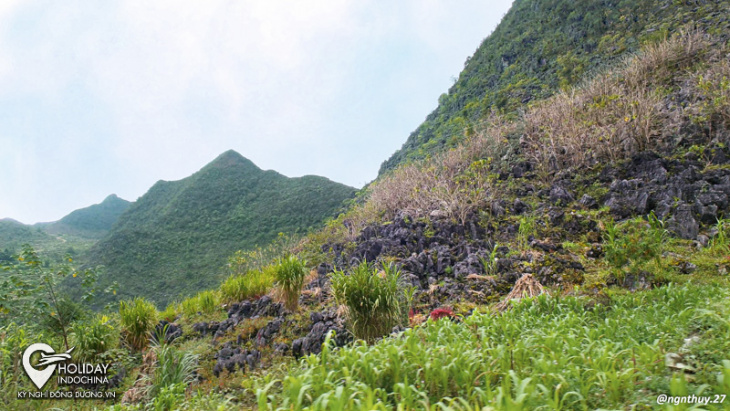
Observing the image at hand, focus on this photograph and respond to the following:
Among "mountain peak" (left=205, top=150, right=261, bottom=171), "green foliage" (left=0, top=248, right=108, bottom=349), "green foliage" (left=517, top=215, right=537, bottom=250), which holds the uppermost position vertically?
"mountain peak" (left=205, top=150, right=261, bottom=171)

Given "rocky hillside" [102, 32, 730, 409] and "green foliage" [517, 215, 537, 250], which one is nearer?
"rocky hillside" [102, 32, 730, 409]

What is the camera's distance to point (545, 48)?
19.7 meters

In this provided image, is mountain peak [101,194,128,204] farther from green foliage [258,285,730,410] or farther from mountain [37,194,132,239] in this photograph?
green foliage [258,285,730,410]

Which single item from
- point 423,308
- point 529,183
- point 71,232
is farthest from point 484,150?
point 71,232

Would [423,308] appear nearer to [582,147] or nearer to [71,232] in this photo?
[582,147]

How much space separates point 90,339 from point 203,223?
28813mm

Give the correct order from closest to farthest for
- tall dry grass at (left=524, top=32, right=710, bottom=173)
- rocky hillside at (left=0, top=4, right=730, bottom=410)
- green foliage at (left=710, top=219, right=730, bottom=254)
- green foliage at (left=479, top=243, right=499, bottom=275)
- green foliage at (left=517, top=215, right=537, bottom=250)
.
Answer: rocky hillside at (left=0, top=4, right=730, bottom=410), green foliage at (left=710, top=219, right=730, bottom=254), green foliage at (left=479, top=243, right=499, bottom=275), green foliage at (left=517, top=215, right=537, bottom=250), tall dry grass at (left=524, top=32, right=710, bottom=173)

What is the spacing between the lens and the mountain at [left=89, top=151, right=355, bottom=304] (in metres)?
21.7

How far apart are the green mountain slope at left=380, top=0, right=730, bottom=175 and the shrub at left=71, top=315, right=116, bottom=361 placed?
12322mm

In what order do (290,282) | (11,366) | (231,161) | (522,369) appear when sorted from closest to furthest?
1. (522,369)
2. (11,366)
3. (290,282)
4. (231,161)

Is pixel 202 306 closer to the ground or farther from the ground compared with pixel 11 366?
closer to the ground

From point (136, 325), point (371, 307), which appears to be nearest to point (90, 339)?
point (136, 325)

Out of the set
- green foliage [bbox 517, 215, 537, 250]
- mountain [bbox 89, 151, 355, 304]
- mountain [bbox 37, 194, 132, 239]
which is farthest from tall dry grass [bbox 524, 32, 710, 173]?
mountain [bbox 37, 194, 132, 239]

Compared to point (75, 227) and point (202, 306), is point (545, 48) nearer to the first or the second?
point (202, 306)
